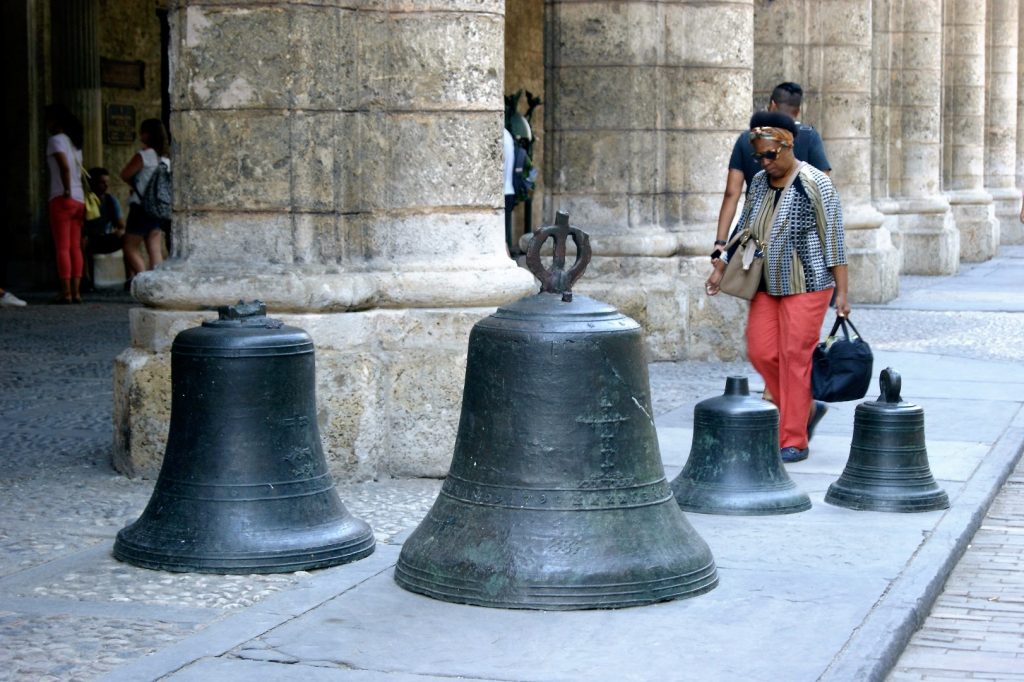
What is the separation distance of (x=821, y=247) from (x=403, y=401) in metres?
2.02

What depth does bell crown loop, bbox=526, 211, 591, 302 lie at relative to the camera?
215 inches

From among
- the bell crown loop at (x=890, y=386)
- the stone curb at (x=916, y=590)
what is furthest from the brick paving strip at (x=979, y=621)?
the bell crown loop at (x=890, y=386)

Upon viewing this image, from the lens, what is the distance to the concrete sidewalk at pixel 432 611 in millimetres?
4773

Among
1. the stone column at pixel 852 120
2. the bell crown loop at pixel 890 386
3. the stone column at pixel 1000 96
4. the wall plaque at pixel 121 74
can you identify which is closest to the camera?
the bell crown loop at pixel 890 386

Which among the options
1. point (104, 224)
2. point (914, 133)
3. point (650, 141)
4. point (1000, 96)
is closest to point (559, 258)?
point (650, 141)

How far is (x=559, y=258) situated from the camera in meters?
5.56

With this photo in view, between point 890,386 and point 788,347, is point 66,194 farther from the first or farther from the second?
point 890,386

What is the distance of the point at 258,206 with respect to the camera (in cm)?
760

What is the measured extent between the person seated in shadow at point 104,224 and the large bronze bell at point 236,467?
12.1 m

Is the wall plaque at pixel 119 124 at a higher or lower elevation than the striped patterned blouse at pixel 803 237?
higher

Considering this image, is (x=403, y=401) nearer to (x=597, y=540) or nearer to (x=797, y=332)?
(x=797, y=332)

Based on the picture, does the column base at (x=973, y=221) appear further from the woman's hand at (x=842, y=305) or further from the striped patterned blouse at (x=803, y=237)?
the striped patterned blouse at (x=803, y=237)

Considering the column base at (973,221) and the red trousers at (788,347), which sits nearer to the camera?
the red trousers at (788,347)

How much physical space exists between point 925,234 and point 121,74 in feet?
31.6
